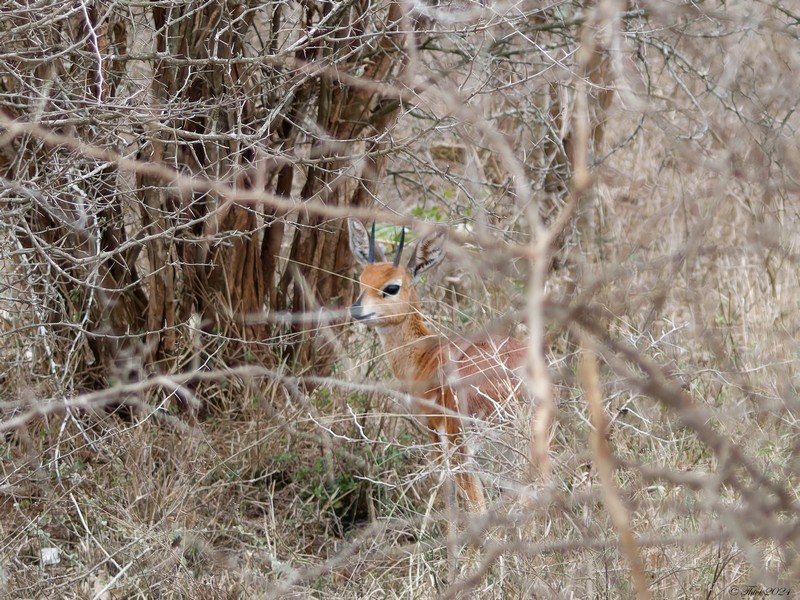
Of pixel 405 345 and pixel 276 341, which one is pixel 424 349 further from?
pixel 276 341

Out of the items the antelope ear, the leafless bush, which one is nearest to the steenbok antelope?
the antelope ear

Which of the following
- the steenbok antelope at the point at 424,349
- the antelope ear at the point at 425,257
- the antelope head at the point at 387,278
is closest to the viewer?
the steenbok antelope at the point at 424,349

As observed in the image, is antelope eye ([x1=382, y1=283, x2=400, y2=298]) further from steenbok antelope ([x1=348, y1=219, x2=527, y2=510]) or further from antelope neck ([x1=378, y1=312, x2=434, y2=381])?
antelope neck ([x1=378, y1=312, x2=434, y2=381])

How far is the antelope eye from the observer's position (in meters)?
Result: 4.87

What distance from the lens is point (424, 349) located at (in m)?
5.01

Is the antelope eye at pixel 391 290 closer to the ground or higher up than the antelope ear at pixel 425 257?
closer to the ground

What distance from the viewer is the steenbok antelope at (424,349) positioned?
4.34 metres

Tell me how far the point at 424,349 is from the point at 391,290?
1.19 feet

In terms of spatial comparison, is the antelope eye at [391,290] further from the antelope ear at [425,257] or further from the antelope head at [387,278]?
the antelope ear at [425,257]

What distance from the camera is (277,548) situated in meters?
4.20

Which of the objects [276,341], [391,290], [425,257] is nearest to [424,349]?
[391,290]

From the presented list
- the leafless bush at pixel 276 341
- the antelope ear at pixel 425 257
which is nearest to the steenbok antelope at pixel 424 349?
the antelope ear at pixel 425 257

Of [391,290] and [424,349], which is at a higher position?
[391,290]

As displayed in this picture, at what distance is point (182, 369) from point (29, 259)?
907mm
